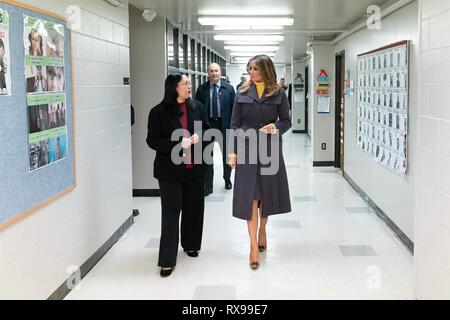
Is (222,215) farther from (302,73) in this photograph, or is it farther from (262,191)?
(302,73)

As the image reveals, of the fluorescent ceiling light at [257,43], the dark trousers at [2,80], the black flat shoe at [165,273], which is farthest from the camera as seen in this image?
the fluorescent ceiling light at [257,43]

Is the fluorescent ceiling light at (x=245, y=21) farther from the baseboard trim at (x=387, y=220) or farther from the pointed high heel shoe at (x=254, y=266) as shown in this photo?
the pointed high heel shoe at (x=254, y=266)

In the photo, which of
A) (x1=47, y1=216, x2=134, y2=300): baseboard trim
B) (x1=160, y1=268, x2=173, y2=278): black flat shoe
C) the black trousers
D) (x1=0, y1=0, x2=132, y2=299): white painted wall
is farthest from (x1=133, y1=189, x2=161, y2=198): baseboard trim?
(x1=160, y1=268, x2=173, y2=278): black flat shoe

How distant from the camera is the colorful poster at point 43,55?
9.05ft

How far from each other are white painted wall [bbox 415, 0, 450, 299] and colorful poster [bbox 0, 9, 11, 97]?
213cm

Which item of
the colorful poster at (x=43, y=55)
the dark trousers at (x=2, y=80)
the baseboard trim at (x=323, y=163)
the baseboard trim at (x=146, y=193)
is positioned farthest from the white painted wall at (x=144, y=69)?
the dark trousers at (x=2, y=80)

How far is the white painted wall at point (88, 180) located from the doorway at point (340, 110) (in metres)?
4.45

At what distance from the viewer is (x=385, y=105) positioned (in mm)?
5246

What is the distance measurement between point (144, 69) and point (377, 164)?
9.76 ft

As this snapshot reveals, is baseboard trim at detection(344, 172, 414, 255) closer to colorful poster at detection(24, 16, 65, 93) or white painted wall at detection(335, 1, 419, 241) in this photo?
white painted wall at detection(335, 1, 419, 241)

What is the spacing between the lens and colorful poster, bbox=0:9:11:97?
2.43 m

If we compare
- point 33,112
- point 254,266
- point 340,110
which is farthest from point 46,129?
point 340,110

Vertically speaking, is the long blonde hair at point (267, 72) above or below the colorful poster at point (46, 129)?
above
